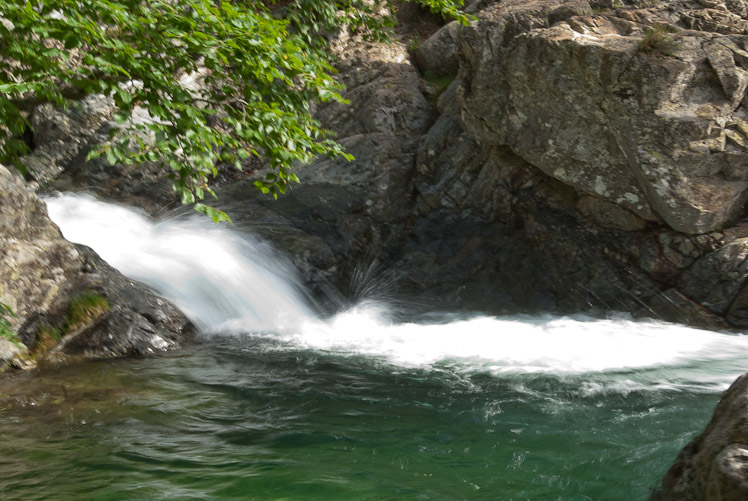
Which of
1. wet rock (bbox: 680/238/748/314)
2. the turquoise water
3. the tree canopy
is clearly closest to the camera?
the turquoise water

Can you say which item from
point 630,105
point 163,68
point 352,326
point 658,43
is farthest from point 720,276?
point 163,68

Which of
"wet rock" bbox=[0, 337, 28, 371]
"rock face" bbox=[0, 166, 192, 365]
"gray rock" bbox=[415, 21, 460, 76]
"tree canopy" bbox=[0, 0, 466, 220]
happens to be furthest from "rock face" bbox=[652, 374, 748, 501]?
"gray rock" bbox=[415, 21, 460, 76]

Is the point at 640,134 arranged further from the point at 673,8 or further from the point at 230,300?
the point at 230,300

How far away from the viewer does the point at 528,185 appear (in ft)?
29.9

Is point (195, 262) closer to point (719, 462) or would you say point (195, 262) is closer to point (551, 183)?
point (551, 183)

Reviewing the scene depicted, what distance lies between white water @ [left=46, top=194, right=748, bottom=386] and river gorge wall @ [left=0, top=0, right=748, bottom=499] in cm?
53

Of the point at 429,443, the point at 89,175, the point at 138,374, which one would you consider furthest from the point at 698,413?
the point at 89,175

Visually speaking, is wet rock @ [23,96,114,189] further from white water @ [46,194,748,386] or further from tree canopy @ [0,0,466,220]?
tree canopy @ [0,0,466,220]

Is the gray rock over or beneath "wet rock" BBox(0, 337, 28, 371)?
over

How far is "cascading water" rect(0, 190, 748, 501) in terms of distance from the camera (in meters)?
3.44

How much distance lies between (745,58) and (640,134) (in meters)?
1.68

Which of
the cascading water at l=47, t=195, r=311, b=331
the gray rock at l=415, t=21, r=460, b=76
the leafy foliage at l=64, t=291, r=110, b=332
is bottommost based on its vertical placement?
the leafy foliage at l=64, t=291, r=110, b=332

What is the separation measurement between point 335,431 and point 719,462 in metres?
2.51

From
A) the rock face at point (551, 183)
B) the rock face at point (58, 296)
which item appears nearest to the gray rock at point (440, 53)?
the rock face at point (551, 183)
